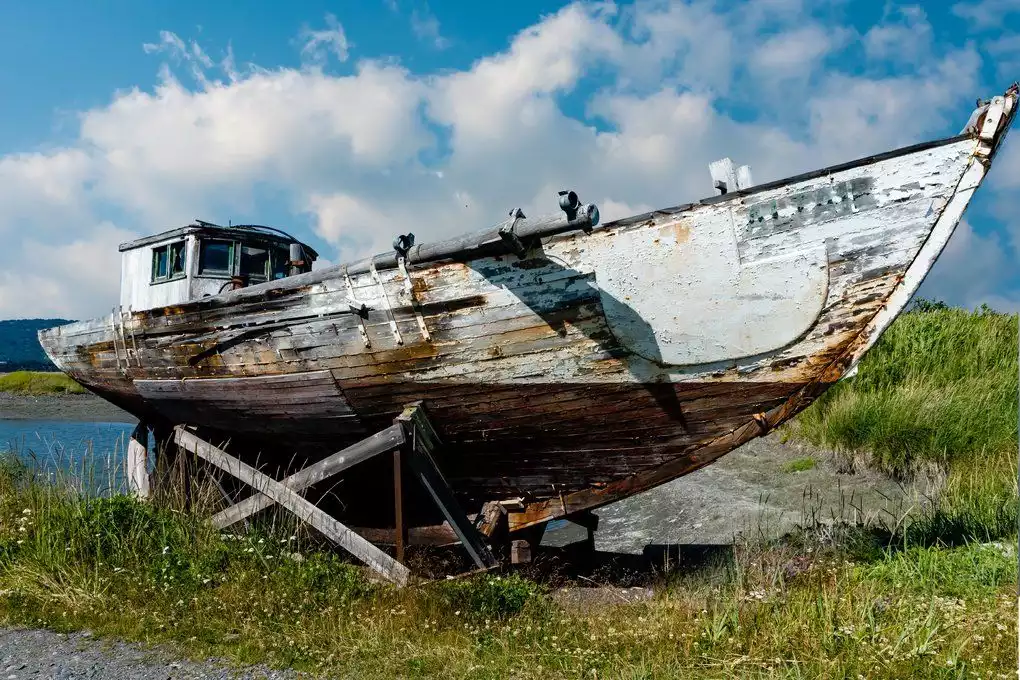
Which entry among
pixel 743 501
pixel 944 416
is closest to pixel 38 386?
pixel 743 501

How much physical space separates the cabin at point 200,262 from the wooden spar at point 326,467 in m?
2.55

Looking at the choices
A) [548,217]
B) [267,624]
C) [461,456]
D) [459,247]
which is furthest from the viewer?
[461,456]

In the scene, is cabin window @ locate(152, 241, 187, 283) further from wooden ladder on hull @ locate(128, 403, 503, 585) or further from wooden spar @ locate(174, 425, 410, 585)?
wooden ladder on hull @ locate(128, 403, 503, 585)

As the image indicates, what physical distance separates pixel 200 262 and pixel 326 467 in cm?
353

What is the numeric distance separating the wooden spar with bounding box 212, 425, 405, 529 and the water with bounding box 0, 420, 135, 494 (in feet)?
A: 3.73

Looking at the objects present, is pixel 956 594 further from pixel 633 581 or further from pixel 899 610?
pixel 633 581

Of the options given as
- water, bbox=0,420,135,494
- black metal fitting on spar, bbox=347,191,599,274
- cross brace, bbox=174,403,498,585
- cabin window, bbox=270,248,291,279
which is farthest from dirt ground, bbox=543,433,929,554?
water, bbox=0,420,135,494

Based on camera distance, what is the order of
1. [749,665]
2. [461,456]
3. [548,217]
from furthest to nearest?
[461,456] < [548,217] < [749,665]

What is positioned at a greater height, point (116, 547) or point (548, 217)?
point (548, 217)

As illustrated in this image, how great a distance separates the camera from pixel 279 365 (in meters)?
6.79

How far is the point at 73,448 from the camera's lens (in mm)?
15320

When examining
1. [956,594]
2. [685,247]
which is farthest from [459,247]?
[956,594]

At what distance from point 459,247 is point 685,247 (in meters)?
1.74

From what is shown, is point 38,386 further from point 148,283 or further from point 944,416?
point 944,416
